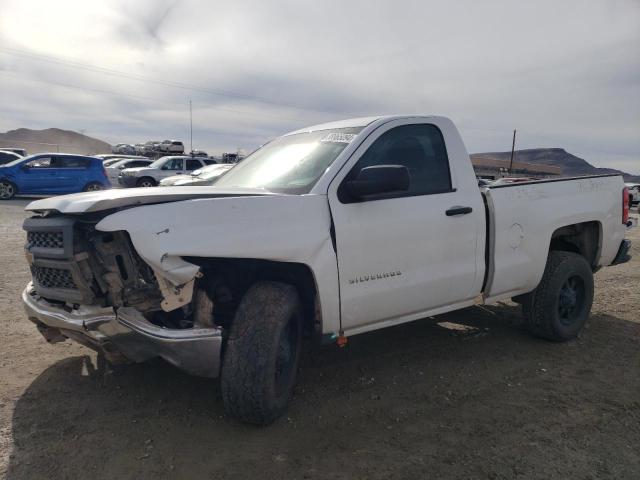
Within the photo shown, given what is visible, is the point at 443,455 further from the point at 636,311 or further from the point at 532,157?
the point at 532,157

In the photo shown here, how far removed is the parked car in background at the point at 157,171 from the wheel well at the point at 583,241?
17.5 meters

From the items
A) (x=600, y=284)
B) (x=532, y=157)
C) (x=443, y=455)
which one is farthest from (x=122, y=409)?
(x=532, y=157)

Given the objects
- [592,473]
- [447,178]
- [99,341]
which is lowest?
[592,473]

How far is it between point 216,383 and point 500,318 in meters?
3.27

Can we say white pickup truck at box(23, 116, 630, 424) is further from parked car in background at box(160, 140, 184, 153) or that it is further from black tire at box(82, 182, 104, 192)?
parked car in background at box(160, 140, 184, 153)

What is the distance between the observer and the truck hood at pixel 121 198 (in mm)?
2713

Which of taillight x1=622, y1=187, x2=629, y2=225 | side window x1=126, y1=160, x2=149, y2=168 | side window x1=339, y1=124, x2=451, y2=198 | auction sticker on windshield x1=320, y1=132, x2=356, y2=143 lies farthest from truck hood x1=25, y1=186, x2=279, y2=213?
side window x1=126, y1=160, x2=149, y2=168

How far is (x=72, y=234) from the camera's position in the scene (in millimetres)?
2771

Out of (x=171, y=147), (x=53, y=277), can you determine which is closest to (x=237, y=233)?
(x=53, y=277)

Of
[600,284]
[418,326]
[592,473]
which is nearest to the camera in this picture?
[592,473]

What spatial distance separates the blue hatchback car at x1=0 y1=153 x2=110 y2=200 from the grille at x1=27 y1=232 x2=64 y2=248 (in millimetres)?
15515

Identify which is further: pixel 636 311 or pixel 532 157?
pixel 532 157

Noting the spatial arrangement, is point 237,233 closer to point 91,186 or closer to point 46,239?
point 46,239

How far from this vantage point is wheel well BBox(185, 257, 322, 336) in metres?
3.07
